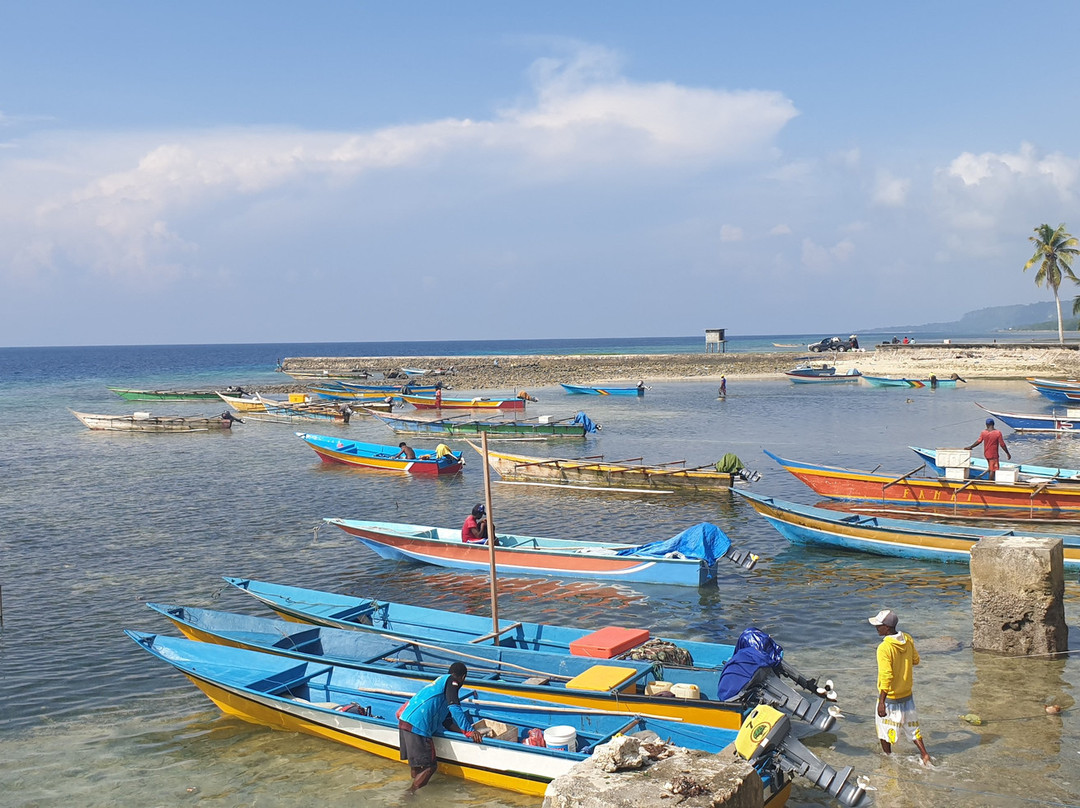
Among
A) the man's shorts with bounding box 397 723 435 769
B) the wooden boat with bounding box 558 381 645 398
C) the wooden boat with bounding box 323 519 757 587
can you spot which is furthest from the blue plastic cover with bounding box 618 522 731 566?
the wooden boat with bounding box 558 381 645 398

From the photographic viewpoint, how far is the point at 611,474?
1076 inches

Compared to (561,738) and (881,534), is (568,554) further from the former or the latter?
(561,738)

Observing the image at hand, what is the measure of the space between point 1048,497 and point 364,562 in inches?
621

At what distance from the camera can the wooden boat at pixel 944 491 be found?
19.0 m

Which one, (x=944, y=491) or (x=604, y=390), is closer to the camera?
(x=944, y=491)

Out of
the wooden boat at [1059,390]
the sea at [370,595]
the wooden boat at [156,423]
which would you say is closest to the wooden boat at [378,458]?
the sea at [370,595]

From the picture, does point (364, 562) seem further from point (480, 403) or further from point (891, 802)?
point (480, 403)

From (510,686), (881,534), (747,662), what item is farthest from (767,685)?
(881,534)

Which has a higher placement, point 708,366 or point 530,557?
point 708,366

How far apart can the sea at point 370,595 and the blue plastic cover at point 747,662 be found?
123 cm

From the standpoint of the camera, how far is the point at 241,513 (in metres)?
26.0

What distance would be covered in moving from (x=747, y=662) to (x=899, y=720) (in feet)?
5.39

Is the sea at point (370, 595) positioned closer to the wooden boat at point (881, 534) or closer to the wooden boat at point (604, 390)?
the wooden boat at point (881, 534)

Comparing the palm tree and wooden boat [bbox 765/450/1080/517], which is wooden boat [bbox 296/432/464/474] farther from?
the palm tree
